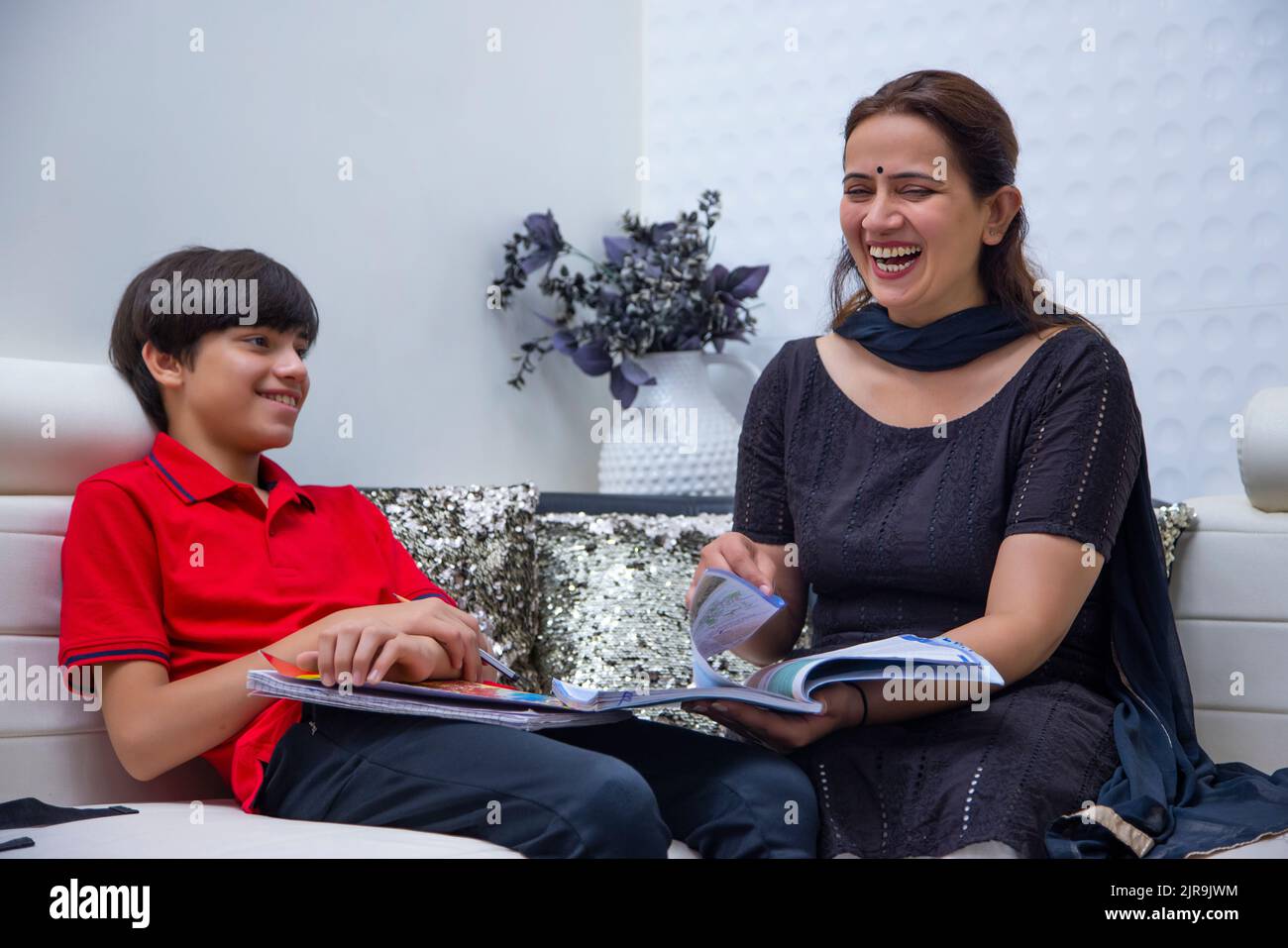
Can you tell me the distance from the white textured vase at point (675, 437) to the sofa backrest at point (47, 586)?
1.03 meters

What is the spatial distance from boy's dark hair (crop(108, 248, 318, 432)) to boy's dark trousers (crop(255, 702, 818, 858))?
1.61 ft

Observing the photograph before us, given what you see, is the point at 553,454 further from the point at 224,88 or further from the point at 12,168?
the point at 12,168

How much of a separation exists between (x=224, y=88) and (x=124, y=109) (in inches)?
7.4

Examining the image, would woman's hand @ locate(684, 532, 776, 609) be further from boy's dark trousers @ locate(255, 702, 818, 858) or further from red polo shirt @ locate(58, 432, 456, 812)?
red polo shirt @ locate(58, 432, 456, 812)

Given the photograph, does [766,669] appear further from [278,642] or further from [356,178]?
[356,178]

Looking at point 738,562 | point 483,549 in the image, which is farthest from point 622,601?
point 738,562

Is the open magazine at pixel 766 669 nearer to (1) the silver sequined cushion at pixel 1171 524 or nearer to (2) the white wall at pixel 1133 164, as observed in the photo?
(1) the silver sequined cushion at pixel 1171 524

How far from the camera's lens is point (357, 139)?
2098 millimetres

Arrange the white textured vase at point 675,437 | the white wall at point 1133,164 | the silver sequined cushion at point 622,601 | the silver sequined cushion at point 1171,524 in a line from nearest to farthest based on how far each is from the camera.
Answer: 1. the silver sequined cushion at point 1171,524
2. the silver sequined cushion at point 622,601
3. the white wall at point 1133,164
4. the white textured vase at point 675,437

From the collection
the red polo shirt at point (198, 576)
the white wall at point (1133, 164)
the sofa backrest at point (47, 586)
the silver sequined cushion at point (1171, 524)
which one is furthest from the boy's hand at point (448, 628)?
the white wall at point (1133, 164)

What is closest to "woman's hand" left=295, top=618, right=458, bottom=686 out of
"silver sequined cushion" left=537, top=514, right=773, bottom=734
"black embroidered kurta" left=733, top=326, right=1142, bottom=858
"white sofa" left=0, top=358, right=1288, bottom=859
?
"white sofa" left=0, top=358, right=1288, bottom=859

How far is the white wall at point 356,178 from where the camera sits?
5.45 feet

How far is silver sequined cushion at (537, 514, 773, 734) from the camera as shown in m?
1.76

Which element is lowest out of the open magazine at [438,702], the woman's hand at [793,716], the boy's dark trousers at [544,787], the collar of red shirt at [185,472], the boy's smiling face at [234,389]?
the boy's dark trousers at [544,787]
